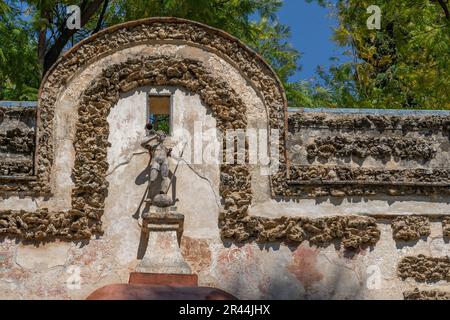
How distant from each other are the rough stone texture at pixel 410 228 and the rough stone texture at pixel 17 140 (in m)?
5.34

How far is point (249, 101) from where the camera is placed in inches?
465

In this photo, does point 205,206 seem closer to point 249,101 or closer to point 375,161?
point 249,101

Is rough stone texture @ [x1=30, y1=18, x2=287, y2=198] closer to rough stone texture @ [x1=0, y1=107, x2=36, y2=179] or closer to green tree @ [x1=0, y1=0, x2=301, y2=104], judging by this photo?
rough stone texture @ [x1=0, y1=107, x2=36, y2=179]

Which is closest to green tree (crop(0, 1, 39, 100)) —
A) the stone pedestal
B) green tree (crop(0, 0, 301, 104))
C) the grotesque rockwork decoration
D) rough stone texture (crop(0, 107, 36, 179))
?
green tree (crop(0, 0, 301, 104))

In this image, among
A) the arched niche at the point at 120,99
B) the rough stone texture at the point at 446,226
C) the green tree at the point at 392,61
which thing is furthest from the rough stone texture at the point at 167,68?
the green tree at the point at 392,61

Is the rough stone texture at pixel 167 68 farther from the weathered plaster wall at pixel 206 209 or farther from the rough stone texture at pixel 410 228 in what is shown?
the rough stone texture at pixel 410 228

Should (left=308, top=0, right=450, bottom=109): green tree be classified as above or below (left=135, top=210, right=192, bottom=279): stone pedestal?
above

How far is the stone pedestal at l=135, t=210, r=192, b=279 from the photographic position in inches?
419

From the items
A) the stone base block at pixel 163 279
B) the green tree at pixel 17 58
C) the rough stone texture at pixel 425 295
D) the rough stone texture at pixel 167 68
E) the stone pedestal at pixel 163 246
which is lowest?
the rough stone texture at pixel 425 295

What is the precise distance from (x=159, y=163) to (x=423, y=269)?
4.05 meters

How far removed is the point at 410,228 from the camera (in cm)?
1125

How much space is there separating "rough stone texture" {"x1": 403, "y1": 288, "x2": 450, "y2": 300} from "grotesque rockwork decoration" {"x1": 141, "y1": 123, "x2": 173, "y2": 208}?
361 centimetres

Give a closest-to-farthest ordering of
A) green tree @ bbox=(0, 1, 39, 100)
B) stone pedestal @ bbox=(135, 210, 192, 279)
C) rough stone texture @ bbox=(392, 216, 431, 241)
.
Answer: stone pedestal @ bbox=(135, 210, 192, 279)
rough stone texture @ bbox=(392, 216, 431, 241)
green tree @ bbox=(0, 1, 39, 100)

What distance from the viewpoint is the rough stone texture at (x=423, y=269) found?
11.1 m
